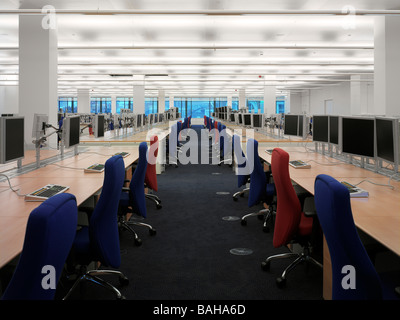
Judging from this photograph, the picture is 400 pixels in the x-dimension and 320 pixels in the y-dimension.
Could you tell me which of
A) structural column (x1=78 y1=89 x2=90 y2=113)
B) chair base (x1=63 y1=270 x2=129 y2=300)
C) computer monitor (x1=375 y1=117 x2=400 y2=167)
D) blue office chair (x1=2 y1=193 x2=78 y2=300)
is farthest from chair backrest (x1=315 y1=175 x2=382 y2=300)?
structural column (x1=78 y1=89 x2=90 y2=113)

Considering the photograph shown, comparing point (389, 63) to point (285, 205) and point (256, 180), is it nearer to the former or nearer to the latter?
point (256, 180)

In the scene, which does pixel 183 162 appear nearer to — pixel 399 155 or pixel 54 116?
pixel 54 116

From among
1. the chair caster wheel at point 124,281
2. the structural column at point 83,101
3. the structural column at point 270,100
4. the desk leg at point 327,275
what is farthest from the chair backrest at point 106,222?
the structural column at point 83,101

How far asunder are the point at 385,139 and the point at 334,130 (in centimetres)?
130

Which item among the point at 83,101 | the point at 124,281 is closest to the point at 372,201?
the point at 124,281

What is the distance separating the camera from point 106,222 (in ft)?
7.65

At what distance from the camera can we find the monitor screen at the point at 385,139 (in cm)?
277

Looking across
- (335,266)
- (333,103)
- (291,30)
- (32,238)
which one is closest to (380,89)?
(291,30)

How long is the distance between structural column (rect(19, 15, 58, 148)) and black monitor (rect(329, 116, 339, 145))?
14.3 ft

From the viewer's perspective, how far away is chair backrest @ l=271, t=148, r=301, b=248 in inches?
105

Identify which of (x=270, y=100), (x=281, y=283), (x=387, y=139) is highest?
(x=270, y=100)

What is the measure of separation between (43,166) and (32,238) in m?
3.24

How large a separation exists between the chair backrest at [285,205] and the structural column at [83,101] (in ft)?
76.0

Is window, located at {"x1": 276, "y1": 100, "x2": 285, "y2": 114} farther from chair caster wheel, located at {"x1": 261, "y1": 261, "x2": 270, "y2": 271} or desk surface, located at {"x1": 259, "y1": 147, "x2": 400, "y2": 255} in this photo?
chair caster wheel, located at {"x1": 261, "y1": 261, "x2": 270, "y2": 271}
